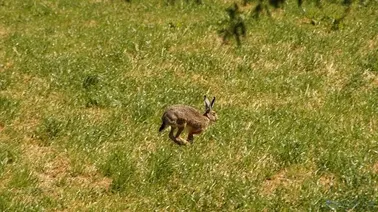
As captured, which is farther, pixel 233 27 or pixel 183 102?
pixel 233 27

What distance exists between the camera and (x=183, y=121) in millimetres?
9531

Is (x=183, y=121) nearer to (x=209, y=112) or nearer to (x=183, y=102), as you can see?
(x=209, y=112)

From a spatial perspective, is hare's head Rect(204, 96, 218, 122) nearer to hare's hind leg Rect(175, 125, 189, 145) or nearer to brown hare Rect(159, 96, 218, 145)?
brown hare Rect(159, 96, 218, 145)

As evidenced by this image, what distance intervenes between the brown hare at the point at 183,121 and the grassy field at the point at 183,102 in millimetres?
234

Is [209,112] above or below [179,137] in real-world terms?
above

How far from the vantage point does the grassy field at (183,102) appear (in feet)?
28.1

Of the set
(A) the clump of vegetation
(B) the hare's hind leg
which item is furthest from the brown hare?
(A) the clump of vegetation

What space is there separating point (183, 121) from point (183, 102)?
1924 mm

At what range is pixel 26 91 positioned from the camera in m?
11.6

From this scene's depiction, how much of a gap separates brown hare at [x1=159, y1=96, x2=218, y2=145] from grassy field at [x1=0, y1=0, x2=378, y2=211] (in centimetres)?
23

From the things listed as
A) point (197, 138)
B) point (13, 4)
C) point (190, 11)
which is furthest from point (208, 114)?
point (13, 4)

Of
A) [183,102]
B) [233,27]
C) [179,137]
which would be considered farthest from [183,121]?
[233,27]

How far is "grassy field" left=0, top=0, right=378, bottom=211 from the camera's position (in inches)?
337

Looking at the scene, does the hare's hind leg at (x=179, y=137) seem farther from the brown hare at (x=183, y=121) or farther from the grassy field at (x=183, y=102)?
the grassy field at (x=183, y=102)
